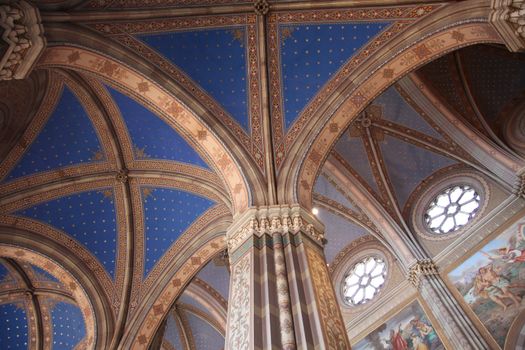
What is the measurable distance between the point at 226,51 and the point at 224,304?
781 centimetres

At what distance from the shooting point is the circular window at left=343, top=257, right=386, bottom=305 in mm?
12633

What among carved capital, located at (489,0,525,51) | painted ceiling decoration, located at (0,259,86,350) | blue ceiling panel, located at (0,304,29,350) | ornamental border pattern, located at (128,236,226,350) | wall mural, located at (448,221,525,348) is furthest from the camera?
blue ceiling panel, located at (0,304,29,350)

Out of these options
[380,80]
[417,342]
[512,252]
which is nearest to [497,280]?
[512,252]

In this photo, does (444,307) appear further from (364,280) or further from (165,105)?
(165,105)

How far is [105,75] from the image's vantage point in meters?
8.52

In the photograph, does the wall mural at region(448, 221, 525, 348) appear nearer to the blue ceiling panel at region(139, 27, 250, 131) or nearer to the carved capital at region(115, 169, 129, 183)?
the blue ceiling panel at region(139, 27, 250, 131)

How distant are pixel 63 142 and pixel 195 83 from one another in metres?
3.16

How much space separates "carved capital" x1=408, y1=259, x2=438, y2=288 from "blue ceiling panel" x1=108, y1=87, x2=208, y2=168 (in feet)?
16.9

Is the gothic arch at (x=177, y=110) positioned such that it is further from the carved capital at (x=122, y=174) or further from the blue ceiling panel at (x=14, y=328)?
the blue ceiling panel at (x=14, y=328)

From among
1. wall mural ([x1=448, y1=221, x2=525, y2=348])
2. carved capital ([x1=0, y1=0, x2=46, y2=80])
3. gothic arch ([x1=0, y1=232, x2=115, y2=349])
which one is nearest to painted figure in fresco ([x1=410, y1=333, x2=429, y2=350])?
wall mural ([x1=448, y1=221, x2=525, y2=348])

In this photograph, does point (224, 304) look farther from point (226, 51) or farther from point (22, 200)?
point (226, 51)

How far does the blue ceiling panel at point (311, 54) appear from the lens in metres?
9.01

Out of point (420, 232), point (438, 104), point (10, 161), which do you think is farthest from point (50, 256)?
point (438, 104)

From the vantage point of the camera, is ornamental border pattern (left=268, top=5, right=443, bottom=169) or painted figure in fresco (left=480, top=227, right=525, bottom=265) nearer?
ornamental border pattern (left=268, top=5, right=443, bottom=169)
